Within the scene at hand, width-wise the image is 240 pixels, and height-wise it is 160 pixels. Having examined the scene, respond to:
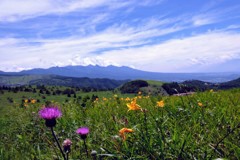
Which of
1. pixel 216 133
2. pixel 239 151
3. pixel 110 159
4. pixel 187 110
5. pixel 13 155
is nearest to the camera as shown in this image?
pixel 239 151

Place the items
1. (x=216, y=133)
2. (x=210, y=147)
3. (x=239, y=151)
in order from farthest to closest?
(x=216, y=133) → (x=210, y=147) → (x=239, y=151)

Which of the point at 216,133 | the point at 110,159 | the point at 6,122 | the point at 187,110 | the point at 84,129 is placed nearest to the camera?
the point at 84,129

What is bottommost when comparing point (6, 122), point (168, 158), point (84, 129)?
point (6, 122)

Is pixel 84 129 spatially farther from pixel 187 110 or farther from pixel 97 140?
pixel 187 110

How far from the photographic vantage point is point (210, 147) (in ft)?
11.6

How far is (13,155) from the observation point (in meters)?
4.84

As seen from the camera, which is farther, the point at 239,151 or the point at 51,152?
the point at 51,152

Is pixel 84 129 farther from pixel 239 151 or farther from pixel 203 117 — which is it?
pixel 203 117

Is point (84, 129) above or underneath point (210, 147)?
above

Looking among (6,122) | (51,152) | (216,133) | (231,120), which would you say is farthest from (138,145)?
(6,122)

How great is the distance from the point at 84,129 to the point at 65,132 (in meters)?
2.82

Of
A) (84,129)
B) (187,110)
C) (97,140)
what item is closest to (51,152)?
(97,140)

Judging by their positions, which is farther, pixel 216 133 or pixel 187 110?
pixel 187 110

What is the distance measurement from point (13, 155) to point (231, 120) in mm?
3434
